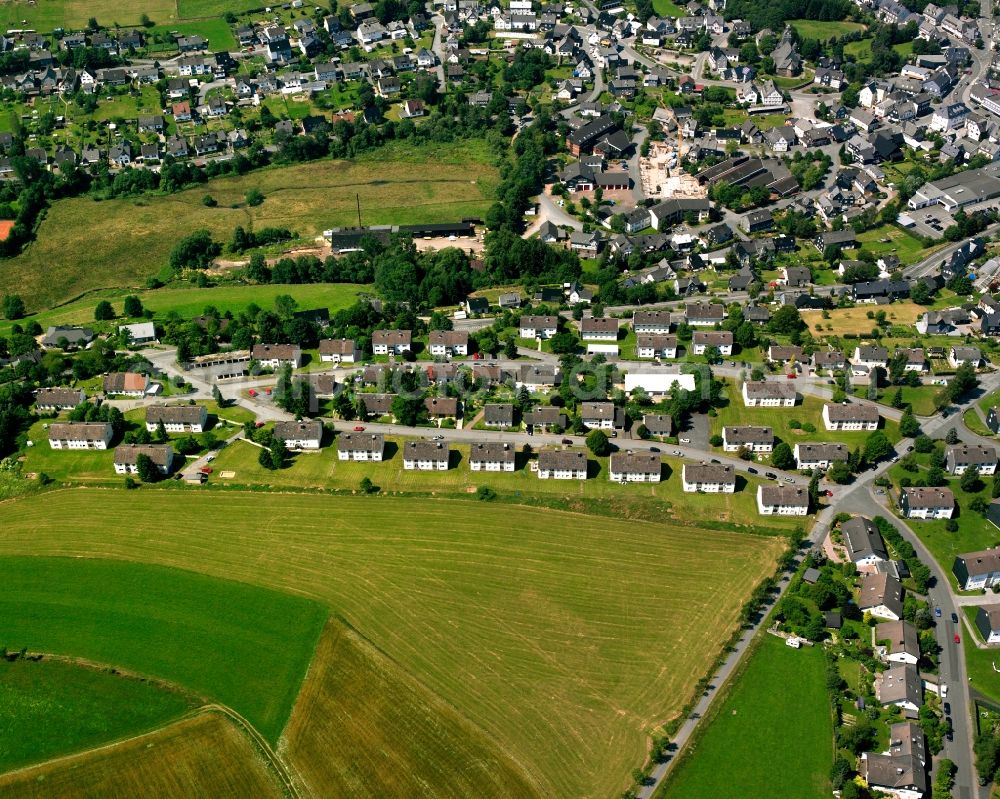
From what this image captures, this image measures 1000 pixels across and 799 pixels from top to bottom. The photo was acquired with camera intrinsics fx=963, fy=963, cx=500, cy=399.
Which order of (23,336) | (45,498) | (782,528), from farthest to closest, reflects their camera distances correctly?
(23,336), (45,498), (782,528)

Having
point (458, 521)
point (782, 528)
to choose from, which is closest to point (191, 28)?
point (458, 521)

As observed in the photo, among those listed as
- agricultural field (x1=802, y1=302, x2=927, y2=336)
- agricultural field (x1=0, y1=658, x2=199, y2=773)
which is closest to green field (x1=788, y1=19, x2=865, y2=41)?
agricultural field (x1=802, y1=302, x2=927, y2=336)

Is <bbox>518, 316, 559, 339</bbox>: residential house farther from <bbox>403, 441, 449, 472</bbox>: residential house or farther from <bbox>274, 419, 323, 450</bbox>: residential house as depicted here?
<bbox>274, 419, 323, 450</bbox>: residential house

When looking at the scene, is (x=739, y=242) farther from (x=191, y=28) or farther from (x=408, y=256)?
(x=191, y=28)

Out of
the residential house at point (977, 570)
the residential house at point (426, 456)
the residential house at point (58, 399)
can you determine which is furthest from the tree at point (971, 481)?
the residential house at point (58, 399)

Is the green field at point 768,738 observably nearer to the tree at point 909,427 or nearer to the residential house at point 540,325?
the tree at point 909,427

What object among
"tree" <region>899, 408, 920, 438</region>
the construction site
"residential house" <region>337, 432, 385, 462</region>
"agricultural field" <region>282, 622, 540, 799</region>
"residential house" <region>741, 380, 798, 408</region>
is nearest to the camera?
"agricultural field" <region>282, 622, 540, 799</region>

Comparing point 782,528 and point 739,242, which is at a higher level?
point 739,242
